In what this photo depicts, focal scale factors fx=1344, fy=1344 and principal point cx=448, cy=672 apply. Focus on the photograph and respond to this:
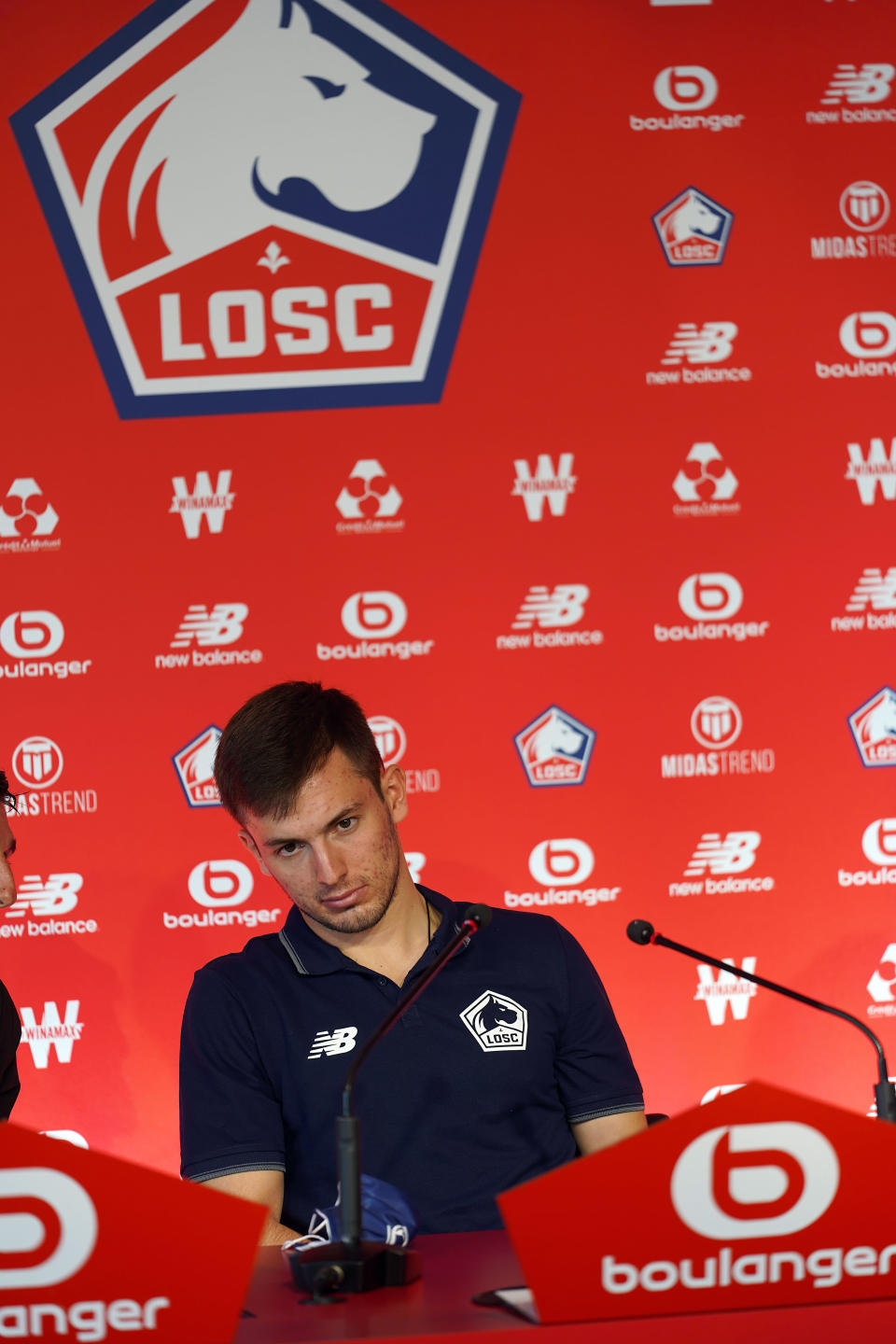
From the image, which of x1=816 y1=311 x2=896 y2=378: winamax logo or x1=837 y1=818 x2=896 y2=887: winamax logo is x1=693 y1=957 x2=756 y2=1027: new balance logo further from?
x1=816 y1=311 x2=896 y2=378: winamax logo

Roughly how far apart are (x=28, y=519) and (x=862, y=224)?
2.16 m

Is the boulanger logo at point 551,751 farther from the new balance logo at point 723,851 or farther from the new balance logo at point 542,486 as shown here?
the new balance logo at point 542,486

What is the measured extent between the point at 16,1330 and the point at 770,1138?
592mm

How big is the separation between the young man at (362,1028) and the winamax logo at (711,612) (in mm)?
1426

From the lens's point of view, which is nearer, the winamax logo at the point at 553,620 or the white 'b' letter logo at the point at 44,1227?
the white 'b' letter logo at the point at 44,1227

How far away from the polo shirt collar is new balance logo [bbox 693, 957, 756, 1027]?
4.64 ft

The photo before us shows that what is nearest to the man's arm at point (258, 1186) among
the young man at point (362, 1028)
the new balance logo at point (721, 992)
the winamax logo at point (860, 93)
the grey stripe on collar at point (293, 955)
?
the young man at point (362, 1028)

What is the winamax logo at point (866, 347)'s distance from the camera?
3.32m

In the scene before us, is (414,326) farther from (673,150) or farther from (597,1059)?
(597,1059)

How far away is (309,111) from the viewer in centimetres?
323

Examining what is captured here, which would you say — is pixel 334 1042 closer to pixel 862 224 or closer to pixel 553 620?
pixel 553 620

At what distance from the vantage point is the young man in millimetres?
1740

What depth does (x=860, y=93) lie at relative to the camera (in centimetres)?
333

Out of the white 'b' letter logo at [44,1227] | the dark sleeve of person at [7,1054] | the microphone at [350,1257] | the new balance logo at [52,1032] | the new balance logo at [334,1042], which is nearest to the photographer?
the white 'b' letter logo at [44,1227]
